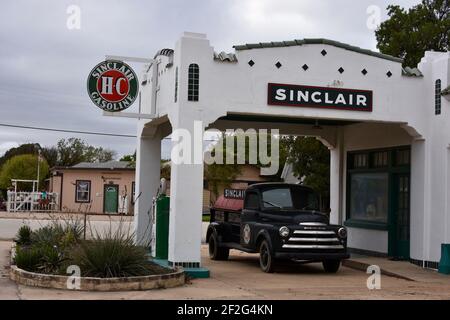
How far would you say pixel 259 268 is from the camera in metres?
16.0

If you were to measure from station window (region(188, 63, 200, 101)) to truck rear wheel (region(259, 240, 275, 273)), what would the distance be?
11.8 feet

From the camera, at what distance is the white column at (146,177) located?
17844mm

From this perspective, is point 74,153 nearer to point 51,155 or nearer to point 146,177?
point 51,155

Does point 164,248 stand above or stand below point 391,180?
below

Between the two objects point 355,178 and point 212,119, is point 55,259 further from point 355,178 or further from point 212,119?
point 355,178

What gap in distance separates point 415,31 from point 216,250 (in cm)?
1163

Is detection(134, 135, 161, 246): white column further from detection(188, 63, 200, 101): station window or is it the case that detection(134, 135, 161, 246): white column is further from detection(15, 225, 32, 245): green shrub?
detection(188, 63, 200, 101): station window

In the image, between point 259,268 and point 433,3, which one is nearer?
point 259,268

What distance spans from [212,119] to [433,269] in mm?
6349

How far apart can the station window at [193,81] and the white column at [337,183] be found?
7461mm

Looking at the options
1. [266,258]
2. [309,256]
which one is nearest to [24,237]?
[266,258]
